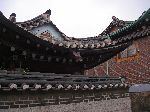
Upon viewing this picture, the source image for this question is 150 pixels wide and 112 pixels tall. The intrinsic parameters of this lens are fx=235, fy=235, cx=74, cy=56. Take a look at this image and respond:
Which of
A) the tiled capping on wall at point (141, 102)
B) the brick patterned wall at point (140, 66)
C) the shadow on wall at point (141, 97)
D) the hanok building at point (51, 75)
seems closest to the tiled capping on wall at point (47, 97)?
the hanok building at point (51, 75)

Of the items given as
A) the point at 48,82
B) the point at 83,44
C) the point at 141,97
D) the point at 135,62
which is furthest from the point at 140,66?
the point at 48,82

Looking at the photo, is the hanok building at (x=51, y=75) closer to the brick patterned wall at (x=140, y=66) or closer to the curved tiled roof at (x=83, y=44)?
the curved tiled roof at (x=83, y=44)

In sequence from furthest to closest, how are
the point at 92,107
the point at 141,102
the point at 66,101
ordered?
the point at 141,102 < the point at 92,107 < the point at 66,101

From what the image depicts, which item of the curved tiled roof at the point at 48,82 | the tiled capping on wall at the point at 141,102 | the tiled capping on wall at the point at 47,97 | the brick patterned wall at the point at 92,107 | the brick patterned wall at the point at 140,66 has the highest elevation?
the brick patterned wall at the point at 140,66

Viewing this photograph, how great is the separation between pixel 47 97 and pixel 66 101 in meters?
0.80

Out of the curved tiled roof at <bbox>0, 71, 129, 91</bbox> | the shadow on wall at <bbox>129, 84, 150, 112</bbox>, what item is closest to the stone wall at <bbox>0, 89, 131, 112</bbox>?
the curved tiled roof at <bbox>0, 71, 129, 91</bbox>

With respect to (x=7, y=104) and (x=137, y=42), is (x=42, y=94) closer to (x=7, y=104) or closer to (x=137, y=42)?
(x=7, y=104)

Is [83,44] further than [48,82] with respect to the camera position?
Yes

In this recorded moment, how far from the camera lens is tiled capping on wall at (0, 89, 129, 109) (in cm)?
626

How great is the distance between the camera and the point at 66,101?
7.70 metres

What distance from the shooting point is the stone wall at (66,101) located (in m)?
6.36

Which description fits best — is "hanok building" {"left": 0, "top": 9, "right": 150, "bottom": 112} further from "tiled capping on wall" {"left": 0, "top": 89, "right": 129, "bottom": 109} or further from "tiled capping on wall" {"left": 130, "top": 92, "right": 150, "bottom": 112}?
"tiled capping on wall" {"left": 130, "top": 92, "right": 150, "bottom": 112}

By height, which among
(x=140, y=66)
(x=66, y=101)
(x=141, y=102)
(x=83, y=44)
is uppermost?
(x=83, y=44)

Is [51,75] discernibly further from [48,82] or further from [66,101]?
[66,101]
